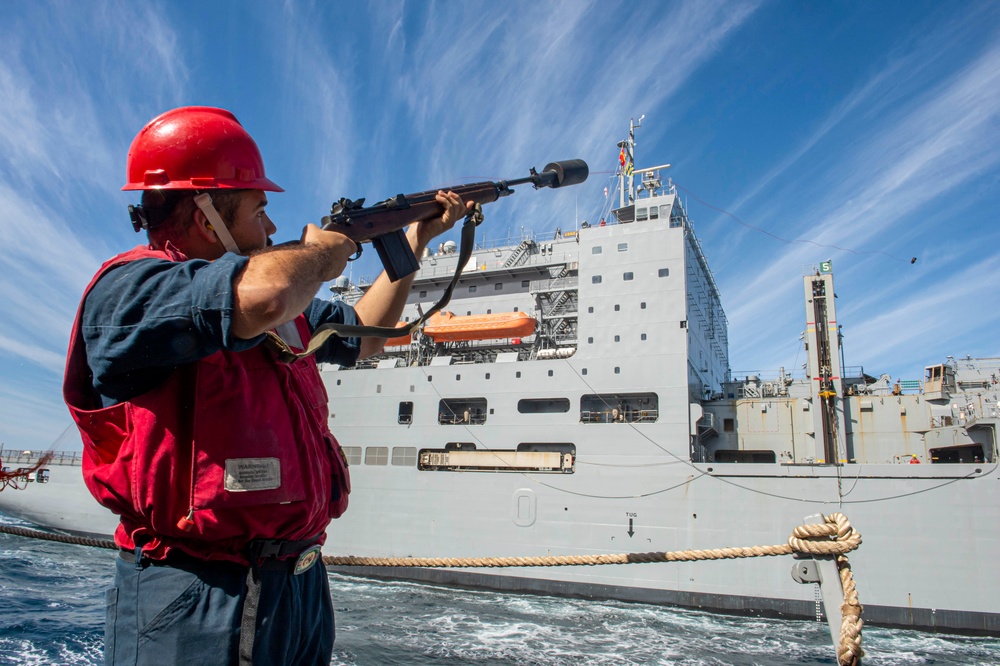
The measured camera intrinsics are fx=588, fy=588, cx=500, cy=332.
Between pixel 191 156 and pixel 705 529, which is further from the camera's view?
pixel 705 529

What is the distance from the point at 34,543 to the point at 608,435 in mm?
18119

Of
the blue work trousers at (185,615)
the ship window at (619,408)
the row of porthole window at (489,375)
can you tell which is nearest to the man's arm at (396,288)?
the blue work trousers at (185,615)

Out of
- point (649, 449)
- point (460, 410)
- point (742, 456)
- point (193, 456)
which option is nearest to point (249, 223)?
point (193, 456)

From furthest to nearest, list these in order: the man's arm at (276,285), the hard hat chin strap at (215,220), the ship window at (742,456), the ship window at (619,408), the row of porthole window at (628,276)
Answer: the ship window at (742,456) < the row of porthole window at (628,276) < the ship window at (619,408) < the hard hat chin strap at (215,220) < the man's arm at (276,285)

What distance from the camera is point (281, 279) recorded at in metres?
1.08

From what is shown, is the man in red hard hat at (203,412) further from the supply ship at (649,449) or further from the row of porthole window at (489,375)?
the row of porthole window at (489,375)

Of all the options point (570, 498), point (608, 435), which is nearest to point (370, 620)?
point (570, 498)

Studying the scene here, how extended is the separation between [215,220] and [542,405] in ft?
43.9

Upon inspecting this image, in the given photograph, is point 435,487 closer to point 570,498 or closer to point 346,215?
point 570,498

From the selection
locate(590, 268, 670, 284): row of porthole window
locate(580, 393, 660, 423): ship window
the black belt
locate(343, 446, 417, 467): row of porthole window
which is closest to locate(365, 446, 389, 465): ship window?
locate(343, 446, 417, 467): row of porthole window

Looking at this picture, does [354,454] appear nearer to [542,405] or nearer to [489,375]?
[489,375]

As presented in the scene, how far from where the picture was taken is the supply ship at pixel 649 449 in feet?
Answer: 37.0

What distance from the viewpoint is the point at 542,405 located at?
1449 centimetres

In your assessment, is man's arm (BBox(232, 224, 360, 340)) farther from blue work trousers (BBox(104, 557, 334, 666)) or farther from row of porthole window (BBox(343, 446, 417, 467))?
row of porthole window (BBox(343, 446, 417, 467))
